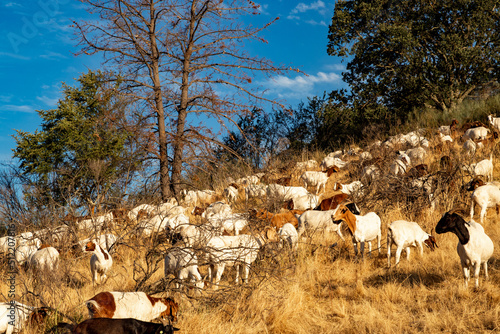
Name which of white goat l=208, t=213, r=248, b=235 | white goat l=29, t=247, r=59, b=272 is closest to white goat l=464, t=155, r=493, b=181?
white goat l=208, t=213, r=248, b=235

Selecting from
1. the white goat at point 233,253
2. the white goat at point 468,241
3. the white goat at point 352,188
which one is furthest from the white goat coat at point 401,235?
the white goat at point 352,188

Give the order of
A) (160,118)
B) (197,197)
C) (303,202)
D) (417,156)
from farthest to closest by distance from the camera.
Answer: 1. (197,197)
2. (160,118)
3. (417,156)
4. (303,202)

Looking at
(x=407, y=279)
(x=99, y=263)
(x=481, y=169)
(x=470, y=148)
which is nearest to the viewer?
(x=407, y=279)

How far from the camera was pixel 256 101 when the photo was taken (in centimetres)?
1270

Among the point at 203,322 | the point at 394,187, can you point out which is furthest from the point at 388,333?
the point at 394,187

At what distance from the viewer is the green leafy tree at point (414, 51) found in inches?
781

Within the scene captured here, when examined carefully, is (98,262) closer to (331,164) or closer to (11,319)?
(11,319)

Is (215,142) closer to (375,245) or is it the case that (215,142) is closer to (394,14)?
(375,245)

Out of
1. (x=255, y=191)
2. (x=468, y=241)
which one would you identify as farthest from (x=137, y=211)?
(x=468, y=241)

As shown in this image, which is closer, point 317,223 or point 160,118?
point 317,223

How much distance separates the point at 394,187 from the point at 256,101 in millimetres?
5313

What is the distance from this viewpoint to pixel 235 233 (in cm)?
804

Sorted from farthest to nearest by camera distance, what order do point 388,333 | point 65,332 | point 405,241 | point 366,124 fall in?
point 366,124 → point 405,241 → point 388,333 → point 65,332

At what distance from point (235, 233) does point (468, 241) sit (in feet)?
14.0
